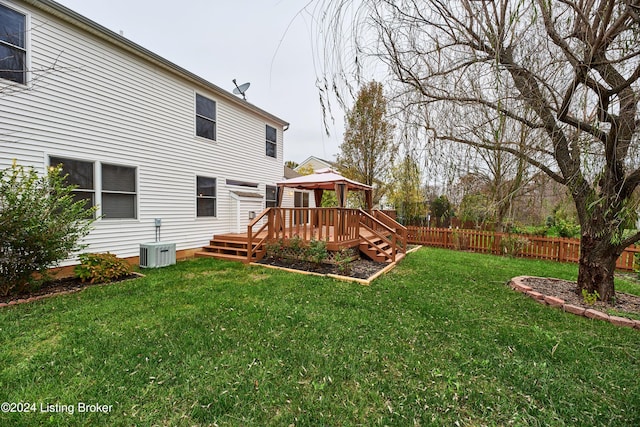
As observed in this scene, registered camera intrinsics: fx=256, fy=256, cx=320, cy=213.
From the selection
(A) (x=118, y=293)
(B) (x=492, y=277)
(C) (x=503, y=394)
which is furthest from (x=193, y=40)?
(B) (x=492, y=277)

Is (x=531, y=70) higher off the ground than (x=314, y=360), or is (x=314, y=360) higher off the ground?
(x=531, y=70)

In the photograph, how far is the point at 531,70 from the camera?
2.71 meters

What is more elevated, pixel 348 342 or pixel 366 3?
pixel 366 3

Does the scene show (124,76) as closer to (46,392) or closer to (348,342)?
(46,392)

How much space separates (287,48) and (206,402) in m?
2.88

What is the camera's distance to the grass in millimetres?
2031

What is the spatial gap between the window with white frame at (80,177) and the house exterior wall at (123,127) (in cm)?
15

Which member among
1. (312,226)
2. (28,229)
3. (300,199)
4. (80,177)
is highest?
(80,177)

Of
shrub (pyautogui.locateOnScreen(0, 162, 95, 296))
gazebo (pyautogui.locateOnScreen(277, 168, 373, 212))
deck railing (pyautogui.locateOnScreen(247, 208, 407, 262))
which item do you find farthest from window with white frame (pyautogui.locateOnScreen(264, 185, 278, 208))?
shrub (pyautogui.locateOnScreen(0, 162, 95, 296))

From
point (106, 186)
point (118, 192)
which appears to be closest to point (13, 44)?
point (106, 186)

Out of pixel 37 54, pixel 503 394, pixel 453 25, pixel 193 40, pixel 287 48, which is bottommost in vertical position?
pixel 503 394

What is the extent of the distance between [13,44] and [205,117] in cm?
424

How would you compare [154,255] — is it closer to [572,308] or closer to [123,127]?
[123,127]

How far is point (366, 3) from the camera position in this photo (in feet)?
6.46
